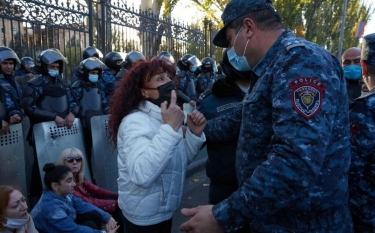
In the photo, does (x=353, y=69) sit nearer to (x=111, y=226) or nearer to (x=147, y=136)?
(x=111, y=226)

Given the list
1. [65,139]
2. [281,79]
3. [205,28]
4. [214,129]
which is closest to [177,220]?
[65,139]

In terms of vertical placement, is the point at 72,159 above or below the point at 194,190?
above

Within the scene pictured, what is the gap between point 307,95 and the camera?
1.25m

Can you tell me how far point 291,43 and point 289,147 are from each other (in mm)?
416

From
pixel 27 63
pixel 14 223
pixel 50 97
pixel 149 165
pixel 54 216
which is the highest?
pixel 27 63

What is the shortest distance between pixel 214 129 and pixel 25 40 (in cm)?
511

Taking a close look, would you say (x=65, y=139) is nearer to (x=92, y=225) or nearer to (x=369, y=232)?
(x=92, y=225)

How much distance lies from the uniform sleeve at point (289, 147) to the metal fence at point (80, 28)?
557 centimetres

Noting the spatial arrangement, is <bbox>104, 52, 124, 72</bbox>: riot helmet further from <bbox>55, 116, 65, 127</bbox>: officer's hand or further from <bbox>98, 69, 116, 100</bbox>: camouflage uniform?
<bbox>55, 116, 65, 127</bbox>: officer's hand

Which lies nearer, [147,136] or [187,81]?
[147,136]

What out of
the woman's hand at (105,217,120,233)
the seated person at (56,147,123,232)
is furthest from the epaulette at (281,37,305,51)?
the seated person at (56,147,123,232)

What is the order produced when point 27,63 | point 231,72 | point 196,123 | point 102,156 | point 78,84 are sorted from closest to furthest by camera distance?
point 196,123, point 231,72, point 102,156, point 78,84, point 27,63

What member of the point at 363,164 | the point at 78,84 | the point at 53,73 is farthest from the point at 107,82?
the point at 363,164

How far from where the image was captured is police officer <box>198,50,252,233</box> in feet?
8.63
